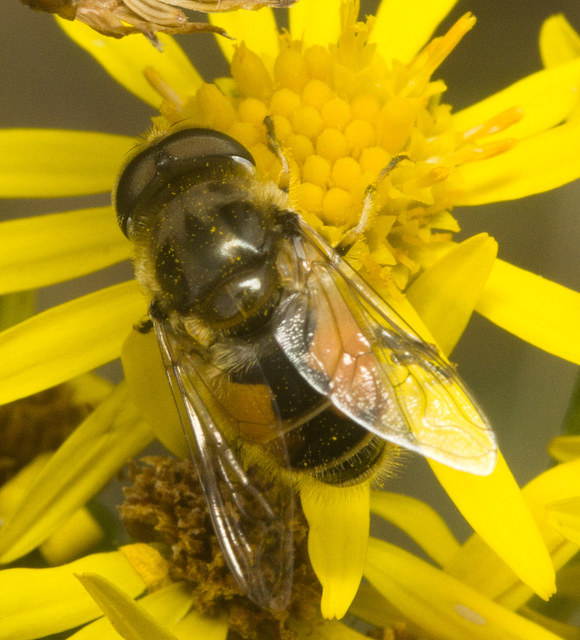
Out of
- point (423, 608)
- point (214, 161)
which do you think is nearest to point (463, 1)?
point (214, 161)

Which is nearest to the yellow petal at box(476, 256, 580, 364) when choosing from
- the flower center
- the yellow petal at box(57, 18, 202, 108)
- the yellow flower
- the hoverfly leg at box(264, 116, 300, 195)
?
the yellow flower

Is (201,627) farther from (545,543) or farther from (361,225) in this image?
(361,225)

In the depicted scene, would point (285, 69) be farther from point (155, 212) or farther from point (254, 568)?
point (254, 568)

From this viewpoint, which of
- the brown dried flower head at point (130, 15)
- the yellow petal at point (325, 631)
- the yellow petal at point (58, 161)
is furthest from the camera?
the yellow petal at point (58, 161)

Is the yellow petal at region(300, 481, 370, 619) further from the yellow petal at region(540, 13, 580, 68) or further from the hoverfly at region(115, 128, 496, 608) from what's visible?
the yellow petal at region(540, 13, 580, 68)

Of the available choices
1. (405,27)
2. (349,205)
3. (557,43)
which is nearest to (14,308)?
(349,205)

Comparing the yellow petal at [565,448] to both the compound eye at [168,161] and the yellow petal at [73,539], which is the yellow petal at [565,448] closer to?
the compound eye at [168,161]

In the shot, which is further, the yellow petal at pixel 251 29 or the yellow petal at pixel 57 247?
the yellow petal at pixel 251 29

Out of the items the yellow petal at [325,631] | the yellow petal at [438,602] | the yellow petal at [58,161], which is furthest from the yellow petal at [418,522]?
the yellow petal at [58,161]
